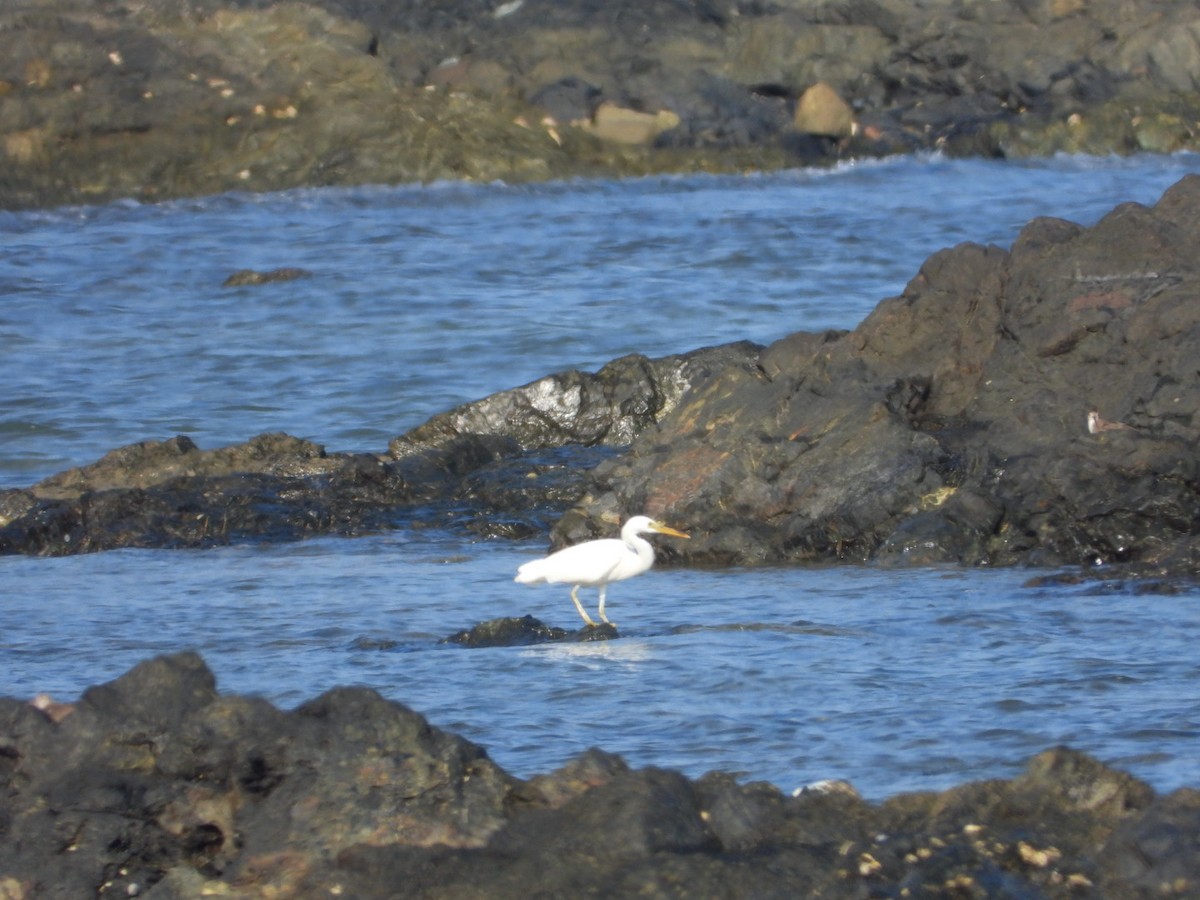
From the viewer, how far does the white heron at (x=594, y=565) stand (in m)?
8.77

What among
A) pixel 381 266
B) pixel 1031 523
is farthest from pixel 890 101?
pixel 1031 523

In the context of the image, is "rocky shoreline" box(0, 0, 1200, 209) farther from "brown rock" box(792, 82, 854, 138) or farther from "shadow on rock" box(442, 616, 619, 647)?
"shadow on rock" box(442, 616, 619, 647)

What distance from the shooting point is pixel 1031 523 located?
372 inches

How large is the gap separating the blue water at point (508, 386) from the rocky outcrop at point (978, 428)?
482mm

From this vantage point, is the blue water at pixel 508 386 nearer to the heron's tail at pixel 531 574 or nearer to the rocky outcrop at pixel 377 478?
the heron's tail at pixel 531 574

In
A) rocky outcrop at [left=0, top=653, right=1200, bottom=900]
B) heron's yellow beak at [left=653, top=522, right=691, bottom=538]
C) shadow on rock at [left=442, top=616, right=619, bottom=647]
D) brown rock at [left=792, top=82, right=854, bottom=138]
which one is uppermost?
brown rock at [left=792, top=82, right=854, bottom=138]

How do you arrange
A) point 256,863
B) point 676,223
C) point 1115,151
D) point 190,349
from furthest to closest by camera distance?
point 1115,151 → point 676,223 → point 190,349 → point 256,863

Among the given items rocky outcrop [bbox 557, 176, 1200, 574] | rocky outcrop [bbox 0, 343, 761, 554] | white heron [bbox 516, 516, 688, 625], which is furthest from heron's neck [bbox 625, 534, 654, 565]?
rocky outcrop [bbox 0, 343, 761, 554]

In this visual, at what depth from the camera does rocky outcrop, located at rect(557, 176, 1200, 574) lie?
9461mm

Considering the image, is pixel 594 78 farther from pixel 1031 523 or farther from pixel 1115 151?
pixel 1031 523

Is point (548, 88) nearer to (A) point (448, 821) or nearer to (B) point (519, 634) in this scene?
(B) point (519, 634)

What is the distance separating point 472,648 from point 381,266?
708 inches

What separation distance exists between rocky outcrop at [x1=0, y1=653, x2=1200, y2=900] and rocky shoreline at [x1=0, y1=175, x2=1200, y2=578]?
4320 mm

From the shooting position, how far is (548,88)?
3406 centimetres
